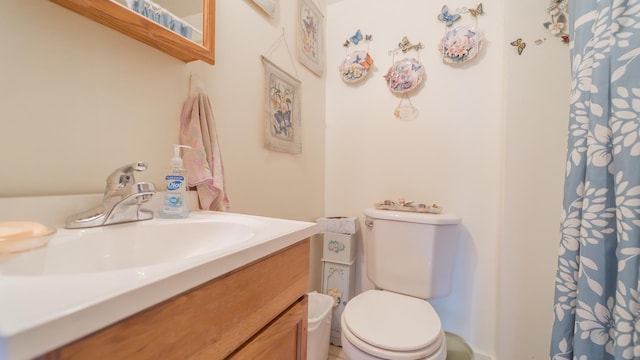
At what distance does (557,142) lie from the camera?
98 centimetres

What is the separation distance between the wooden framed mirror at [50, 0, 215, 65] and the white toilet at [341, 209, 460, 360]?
1.01m

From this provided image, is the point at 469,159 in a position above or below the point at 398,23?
below

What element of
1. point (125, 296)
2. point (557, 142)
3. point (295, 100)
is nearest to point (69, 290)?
point (125, 296)

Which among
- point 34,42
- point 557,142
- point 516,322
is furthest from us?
point 516,322

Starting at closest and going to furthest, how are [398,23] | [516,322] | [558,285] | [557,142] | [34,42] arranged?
[34,42]
[558,285]
[557,142]
[516,322]
[398,23]

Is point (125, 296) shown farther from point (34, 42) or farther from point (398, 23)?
point (398, 23)

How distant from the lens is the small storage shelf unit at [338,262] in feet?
4.57

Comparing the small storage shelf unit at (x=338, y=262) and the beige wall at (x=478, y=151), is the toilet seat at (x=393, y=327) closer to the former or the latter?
the small storage shelf unit at (x=338, y=262)

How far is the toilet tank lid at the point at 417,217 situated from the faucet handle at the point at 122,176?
1014 mm

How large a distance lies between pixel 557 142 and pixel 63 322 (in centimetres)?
143

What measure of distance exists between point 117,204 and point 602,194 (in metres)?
1.16

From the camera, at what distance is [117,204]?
0.55 metres

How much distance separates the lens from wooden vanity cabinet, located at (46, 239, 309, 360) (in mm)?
256

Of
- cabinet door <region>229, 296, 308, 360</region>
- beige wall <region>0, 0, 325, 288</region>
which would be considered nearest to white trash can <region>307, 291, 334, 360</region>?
cabinet door <region>229, 296, 308, 360</region>
